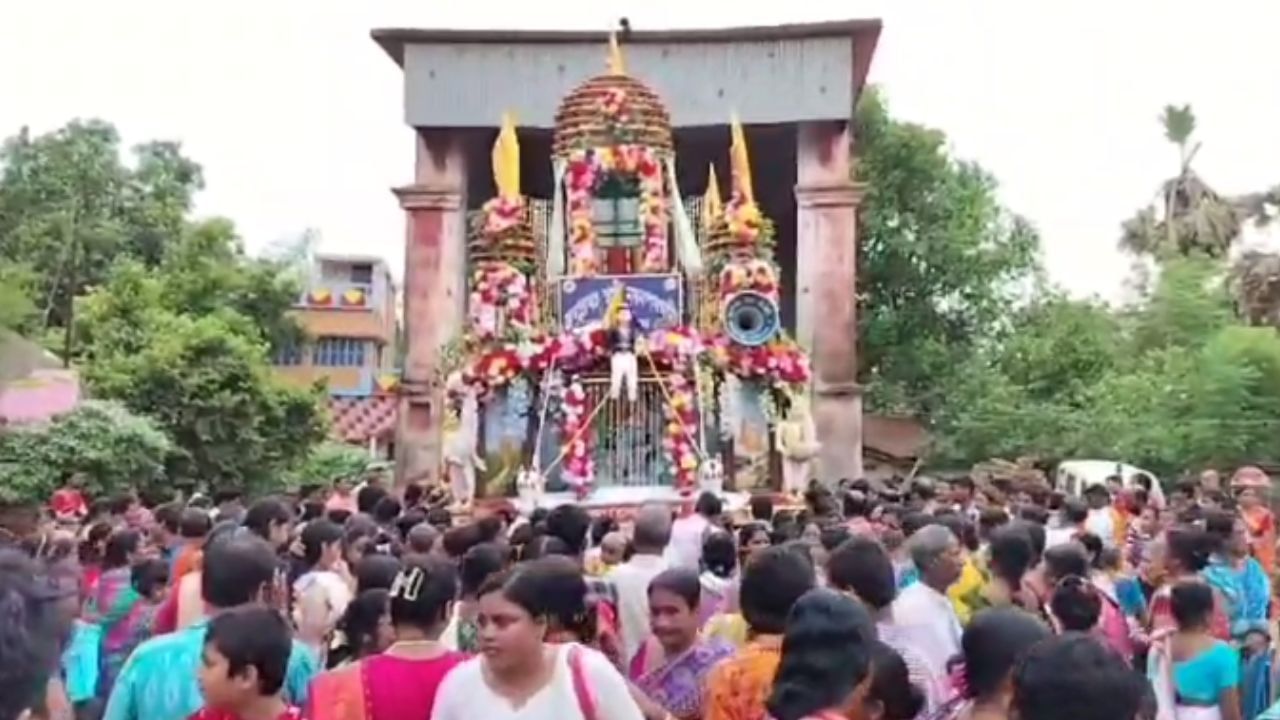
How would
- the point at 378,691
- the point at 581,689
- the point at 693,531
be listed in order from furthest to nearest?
the point at 693,531 < the point at 378,691 < the point at 581,689

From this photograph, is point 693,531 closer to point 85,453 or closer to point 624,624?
point 624,624

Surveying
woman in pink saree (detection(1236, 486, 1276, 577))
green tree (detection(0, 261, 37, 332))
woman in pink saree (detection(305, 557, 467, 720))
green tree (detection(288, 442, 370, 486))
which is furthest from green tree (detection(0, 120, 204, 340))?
woman in pink saree (detection(305, 557, 467, 720))

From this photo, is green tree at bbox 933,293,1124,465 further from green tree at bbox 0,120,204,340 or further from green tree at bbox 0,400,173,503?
green tree at bbox 0,120,204,340

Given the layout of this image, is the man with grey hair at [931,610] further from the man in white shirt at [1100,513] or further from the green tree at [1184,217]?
the green tree at [1184,217]

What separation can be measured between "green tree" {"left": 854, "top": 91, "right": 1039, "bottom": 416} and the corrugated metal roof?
8.62m

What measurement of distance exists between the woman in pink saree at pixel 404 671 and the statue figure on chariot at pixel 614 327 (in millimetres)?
15413

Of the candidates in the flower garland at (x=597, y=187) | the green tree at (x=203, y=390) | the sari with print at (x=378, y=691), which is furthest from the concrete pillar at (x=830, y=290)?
the sari with print at (x=378, y=691)

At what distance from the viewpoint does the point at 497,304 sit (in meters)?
22.4

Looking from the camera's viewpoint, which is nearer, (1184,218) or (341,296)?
(1184,218)

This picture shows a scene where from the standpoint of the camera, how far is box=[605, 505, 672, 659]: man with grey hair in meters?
6.85

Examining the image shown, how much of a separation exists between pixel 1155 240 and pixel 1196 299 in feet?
28.4

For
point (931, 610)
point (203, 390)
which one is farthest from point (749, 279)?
point (931, 610)

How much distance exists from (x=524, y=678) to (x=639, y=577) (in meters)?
2.56

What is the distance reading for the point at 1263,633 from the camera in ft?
24.5
